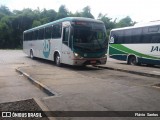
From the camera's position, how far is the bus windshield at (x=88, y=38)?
51.6 ft

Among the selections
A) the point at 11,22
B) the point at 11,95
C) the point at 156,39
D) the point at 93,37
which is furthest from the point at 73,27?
the point at 11,22

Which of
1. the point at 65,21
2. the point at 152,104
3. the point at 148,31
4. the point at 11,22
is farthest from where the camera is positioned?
the point at 11,22

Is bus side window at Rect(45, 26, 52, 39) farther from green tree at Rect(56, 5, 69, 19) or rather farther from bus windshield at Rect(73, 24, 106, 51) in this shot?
green tree at Rect(56, 5, 69, 19)

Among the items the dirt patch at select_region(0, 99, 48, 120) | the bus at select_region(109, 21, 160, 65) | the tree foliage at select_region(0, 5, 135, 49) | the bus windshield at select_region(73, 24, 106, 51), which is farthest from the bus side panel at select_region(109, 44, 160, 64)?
the tree foliage at select_region(0, 5, 135, 49)

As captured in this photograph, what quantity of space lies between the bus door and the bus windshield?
750 millimetres

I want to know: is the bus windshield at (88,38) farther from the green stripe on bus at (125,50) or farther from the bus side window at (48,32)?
the bus side window at (48,32)

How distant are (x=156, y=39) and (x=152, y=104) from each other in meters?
12.2

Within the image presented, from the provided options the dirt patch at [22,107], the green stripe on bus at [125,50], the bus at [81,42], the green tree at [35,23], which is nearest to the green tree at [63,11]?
the green tree at [35,23]

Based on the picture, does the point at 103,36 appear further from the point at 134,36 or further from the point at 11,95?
the point at 11,95

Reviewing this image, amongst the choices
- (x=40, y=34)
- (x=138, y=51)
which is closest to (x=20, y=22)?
(x=40, y=34)

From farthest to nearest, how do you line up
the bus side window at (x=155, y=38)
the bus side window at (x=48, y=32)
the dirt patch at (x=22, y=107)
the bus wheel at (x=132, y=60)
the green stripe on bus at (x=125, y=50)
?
the bus wheel at (x=132, y=60), the bus side window at (x=48, y=32), the green stripe on bus at (x=125, y=50), the bus side window at (x=155, y=38), the dirt patch at (x=22, y=107)

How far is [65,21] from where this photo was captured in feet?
56.2

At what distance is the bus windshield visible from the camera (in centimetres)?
1572

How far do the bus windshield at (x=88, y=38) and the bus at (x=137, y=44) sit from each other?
13.6 feet
